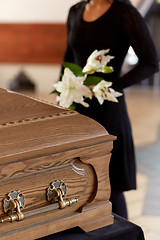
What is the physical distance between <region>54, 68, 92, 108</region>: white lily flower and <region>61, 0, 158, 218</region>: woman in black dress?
1.35 feet

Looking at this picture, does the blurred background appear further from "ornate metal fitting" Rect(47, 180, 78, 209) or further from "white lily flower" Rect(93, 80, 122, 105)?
"ornate metal fitting" Rect(47, 180, 78, 209)

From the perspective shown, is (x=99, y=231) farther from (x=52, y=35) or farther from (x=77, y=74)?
(x=52, y=35)

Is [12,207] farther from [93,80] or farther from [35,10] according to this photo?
[35,10]

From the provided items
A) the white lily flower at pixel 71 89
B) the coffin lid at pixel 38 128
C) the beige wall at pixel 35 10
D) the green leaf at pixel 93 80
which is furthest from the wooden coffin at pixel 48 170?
the beige wall at pixel 35 10

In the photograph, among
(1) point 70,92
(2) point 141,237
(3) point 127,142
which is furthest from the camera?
(3) point 127,142

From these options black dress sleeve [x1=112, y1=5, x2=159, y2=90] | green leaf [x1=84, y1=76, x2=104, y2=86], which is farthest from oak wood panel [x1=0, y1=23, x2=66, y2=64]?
green leaf [x1=84, y1=76, x2=104, y2=86]

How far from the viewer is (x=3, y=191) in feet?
3.22

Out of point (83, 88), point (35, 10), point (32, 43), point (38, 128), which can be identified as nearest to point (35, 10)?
point (35, 10)

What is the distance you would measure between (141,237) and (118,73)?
843 mm

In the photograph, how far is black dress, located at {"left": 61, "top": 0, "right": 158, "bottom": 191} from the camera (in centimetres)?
171

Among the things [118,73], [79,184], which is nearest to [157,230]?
[118,73]

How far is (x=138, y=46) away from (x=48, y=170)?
86 cm

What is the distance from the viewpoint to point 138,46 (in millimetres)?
1709

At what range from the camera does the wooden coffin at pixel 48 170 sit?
3.24ft
